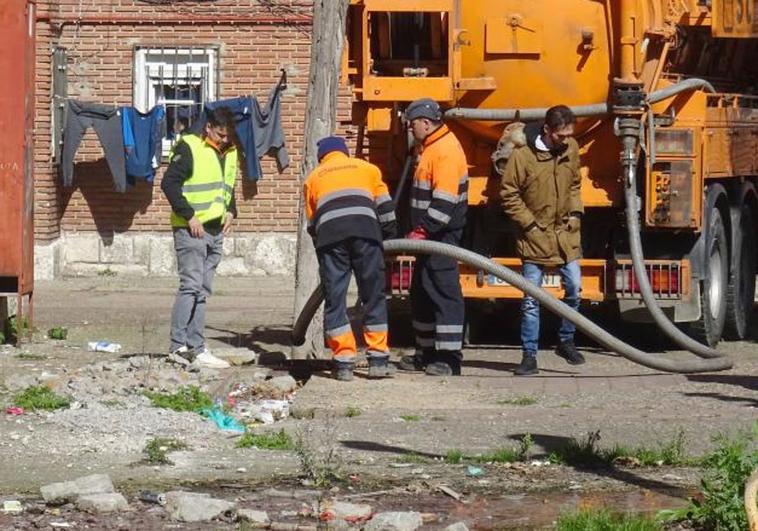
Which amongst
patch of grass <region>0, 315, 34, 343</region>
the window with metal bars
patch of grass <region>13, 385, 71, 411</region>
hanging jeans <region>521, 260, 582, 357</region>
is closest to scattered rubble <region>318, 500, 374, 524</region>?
patch of grass <region>13, 385, 71, 411</region>

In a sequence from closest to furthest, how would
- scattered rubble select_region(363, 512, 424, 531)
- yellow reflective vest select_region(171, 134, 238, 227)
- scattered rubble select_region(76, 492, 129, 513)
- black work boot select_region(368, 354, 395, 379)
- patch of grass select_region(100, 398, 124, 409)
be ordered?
1. scattered rubble select_region(363, 512, 424, 531)
2. scattered rubble select_region(76, 492, 129, 513)
3. patch of grass select_region(100, 398, 124, 409)
4. black work boot select_region(368, 354, 395, 379)
5. yellow reflective vest select_region(171, 134, 238, 227)

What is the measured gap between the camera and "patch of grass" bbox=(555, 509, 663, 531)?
6.48m

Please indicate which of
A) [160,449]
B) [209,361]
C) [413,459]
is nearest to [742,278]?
[209,361]

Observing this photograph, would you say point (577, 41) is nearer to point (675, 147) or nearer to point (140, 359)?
point (675, 147)

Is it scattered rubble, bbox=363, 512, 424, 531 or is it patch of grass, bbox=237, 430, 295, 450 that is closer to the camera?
scattered rubble, bbox=363, 512, 424, 531

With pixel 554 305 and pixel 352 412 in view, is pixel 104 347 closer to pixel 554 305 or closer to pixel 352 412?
pixel 352 412

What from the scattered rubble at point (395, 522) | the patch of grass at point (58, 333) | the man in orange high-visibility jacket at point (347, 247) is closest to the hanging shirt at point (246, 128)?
the patch of grass at point (58, 333)

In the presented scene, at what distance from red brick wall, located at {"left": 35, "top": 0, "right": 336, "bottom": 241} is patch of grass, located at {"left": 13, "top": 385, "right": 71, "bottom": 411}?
29.4 ft

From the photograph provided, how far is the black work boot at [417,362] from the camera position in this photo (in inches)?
456

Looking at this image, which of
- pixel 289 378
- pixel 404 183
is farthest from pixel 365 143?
pixel 289 378

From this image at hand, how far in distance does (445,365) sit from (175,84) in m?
9.08

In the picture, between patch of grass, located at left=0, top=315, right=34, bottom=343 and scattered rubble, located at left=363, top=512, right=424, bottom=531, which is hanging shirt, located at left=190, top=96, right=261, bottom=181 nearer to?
patch of grass, located at left=0, top=315, right=34, bottom=343

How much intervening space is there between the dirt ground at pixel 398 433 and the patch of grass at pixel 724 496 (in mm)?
579

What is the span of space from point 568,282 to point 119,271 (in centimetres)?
864
